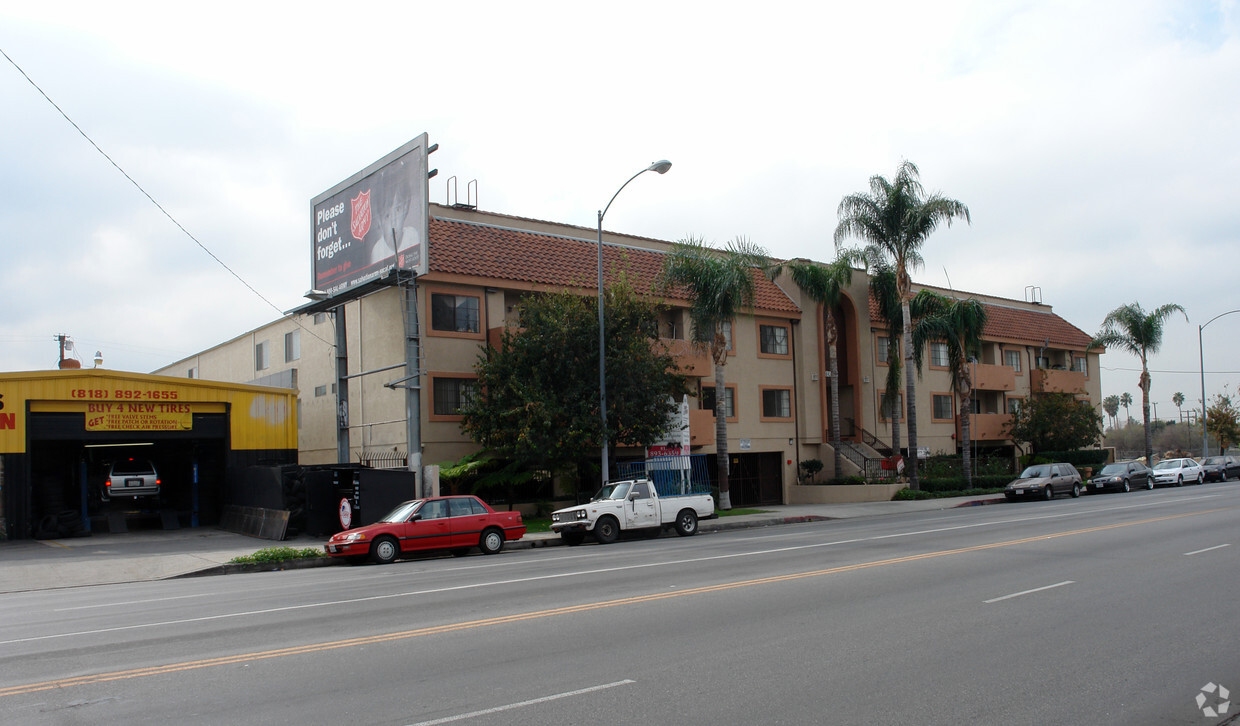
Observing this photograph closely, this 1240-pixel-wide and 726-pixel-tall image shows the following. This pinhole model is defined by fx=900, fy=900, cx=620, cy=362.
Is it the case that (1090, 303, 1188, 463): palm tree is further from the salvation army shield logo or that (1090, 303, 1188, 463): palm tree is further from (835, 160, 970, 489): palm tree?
the salvation army shield logo

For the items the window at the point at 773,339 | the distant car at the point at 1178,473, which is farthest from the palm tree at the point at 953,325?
the distant car at the point at 1178,473

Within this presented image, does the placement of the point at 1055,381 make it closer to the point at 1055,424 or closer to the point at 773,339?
the point at 1055,424

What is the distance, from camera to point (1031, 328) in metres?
52.2

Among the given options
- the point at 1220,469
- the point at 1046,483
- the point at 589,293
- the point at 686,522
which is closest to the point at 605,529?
the point at 686,522

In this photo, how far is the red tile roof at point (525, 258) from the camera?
28.4 metres

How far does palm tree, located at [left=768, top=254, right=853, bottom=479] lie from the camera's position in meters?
37.3

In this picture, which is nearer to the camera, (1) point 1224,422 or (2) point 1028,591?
(2) point 1028,591

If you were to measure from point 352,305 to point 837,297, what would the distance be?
1971cm

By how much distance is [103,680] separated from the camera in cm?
753

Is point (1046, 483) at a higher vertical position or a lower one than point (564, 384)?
lower

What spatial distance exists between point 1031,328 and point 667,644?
4981cm

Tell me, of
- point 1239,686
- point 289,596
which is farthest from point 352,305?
point 1239,686

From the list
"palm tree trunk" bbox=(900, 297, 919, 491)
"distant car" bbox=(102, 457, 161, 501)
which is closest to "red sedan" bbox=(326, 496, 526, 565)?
"distant car" bbox=(102, 457, 161, 501)

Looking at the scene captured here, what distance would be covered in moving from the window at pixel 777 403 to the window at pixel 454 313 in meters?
14.0
